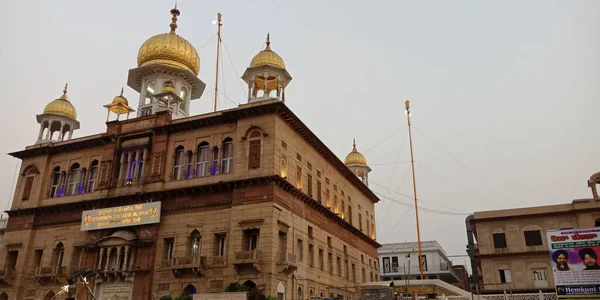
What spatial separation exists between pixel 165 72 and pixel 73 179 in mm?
12470

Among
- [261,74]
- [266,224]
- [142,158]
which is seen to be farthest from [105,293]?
[261,74]

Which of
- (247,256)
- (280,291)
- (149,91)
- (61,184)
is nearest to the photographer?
(247,256)

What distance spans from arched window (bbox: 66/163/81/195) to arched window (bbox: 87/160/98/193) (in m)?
1.44

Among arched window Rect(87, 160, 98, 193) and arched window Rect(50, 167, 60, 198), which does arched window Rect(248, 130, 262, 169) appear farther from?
arched window Rect(50, 167, 60, 198)

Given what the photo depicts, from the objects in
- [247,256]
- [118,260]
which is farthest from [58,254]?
[247,256]

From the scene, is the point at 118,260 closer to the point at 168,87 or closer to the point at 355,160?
the point at 168,87

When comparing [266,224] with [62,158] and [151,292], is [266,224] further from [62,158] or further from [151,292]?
[62,158]

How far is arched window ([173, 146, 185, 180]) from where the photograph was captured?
36.9 m

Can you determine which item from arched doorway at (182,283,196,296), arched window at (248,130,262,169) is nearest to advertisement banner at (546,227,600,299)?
arched window at (248,130,262,169)

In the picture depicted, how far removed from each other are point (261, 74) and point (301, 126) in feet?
16.7

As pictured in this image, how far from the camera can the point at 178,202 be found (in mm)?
35594

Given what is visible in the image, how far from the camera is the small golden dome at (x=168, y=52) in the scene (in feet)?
149

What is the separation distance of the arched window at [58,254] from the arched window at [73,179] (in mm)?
4442

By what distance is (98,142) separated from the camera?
40938 mm
